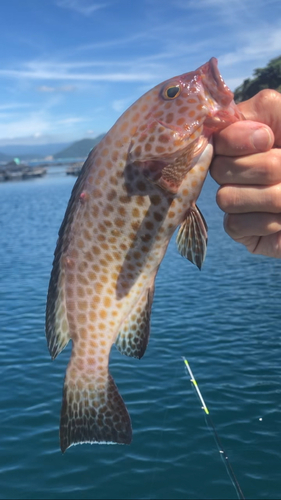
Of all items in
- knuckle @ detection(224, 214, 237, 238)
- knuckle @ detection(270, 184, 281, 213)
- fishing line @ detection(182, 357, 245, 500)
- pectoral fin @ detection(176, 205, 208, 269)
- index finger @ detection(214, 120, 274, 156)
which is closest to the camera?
index finger @ detection(214, 120, 274, 156)

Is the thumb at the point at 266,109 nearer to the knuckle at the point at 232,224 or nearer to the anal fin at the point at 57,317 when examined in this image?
the knuckle at the point at 232,224

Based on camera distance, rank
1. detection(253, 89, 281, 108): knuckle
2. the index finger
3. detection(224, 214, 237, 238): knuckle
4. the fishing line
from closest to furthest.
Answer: the index finger → detection(253, 89, 281, 108): knuckle → detection(224, 214, 237, 238): knuckle → the fishing line

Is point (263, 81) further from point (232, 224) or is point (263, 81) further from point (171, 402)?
point (232, 224)

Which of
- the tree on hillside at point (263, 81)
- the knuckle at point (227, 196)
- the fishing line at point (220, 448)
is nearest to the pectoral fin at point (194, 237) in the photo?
the knuckle at point (227, 196)

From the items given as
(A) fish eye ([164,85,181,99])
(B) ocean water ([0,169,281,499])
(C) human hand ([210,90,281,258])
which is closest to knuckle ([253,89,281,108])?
(C) human hand ([210,90,281,258])

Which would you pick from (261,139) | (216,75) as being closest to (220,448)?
(261,139)

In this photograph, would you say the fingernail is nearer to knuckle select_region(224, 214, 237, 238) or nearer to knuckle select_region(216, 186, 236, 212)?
knuckle select_region(216, 186, 236, 212)
